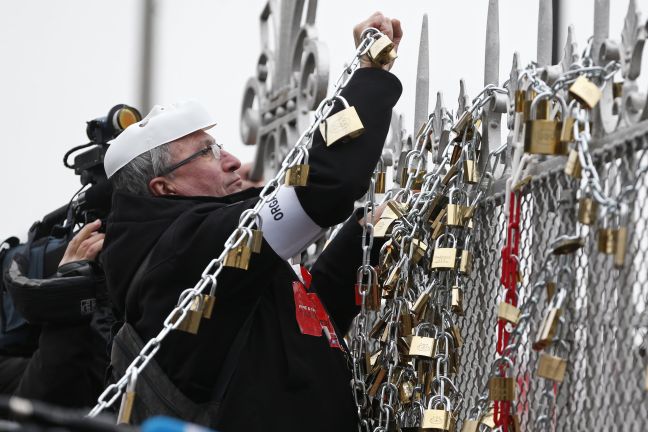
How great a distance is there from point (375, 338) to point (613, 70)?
1.26 metres

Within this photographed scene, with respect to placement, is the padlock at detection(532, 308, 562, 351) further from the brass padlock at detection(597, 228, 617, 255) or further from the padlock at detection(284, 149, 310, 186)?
the padlock at detection(284, 149, 310, 186)

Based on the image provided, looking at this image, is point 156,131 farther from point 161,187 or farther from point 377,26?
point 377,26

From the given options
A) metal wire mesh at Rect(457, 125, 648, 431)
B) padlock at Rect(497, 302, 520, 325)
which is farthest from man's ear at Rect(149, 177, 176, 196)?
padlock at Rect(497, 302, 520, 325)

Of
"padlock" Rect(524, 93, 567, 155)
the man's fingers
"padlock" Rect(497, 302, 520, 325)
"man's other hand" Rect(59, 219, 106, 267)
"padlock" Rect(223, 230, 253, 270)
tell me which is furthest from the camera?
"man's other hand" Rect(59, 219, 106, 267)

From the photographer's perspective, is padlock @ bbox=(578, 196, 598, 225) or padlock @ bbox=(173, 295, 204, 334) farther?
padlock @ bbox=(173, 295, 204, 334)

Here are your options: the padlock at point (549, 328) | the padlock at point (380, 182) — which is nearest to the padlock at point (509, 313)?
the padlock at point (549, 328)

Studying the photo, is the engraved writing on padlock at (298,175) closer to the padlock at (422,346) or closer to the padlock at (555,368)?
the padlock at (422,346)

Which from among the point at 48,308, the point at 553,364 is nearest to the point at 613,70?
the point at 553,364

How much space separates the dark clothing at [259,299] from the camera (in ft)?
10.5

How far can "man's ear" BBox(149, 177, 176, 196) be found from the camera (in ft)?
12.3

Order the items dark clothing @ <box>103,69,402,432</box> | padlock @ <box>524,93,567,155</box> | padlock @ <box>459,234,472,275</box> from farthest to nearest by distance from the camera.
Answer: padlock @ <box>459,234,472,275</box>, dark clothing @ <box>103,69,402,432</box>, padlock @ <box>524,93,567,155</box>

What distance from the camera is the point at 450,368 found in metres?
3.34

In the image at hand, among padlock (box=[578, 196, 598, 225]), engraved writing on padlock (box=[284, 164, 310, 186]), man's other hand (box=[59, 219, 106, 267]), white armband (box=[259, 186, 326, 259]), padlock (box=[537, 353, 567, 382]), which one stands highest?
engraved writing on padlock (box=[284, 164, 310, 186])

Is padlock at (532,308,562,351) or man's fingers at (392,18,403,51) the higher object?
man's fingers at (392,18,403,51)
